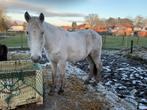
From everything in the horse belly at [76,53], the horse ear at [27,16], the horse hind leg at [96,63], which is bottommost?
the horse hind leg at [96,63]

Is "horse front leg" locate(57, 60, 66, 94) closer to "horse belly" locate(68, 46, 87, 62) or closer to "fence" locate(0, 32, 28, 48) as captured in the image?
"horse belly" locate(68, 46, 87, 62)

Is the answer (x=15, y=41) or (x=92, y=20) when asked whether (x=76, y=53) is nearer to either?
(x=15, y=41)

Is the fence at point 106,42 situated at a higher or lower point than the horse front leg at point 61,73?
lower

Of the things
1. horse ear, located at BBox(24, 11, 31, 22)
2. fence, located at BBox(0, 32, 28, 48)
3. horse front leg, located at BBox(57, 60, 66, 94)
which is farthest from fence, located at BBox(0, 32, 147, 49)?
horse ear, located at BBox(24, 11, 31, 22)

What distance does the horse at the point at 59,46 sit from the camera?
421cm

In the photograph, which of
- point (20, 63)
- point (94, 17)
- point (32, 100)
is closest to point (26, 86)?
point (32, 100)

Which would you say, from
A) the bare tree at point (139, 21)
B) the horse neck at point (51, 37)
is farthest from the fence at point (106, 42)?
the bare tree at point (139, 21)

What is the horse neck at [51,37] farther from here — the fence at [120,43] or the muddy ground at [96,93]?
the fence at [120,43]

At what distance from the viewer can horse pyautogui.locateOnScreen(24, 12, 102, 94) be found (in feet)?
13.8

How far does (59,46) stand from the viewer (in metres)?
5.09

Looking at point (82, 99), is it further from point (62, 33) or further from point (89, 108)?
point (62, 33)

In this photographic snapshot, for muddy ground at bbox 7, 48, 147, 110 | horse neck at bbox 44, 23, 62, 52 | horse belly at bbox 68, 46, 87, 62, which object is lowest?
muddy ground at bbox 7, 48, 147, 110

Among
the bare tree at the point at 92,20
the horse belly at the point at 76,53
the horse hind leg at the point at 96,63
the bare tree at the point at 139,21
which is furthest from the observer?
the bare tree at the point at 139,21

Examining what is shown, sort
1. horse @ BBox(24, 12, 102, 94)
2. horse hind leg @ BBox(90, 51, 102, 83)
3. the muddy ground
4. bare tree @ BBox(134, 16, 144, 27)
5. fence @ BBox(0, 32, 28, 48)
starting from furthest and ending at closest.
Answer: bare tree @ BBox(134, 16, 144, 27), fence @ BBox(0, 32, 28, 48), horse hind leg @ BBox(90, 51, 102, 83), the muddy ground, horse @ BBox(24, 12, 102, 94)
